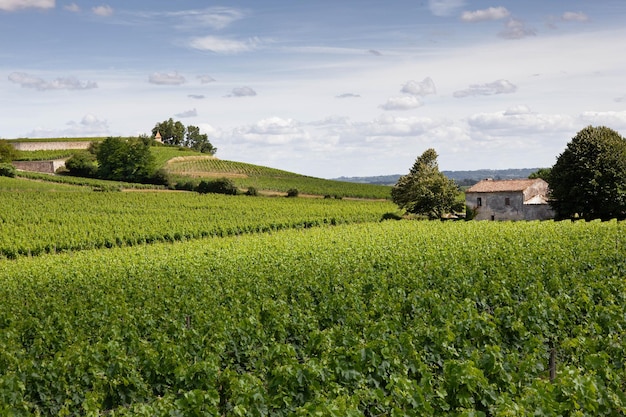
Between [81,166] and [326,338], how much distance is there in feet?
299

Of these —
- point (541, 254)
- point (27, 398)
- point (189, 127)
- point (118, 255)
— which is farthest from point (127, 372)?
point (189, 127)

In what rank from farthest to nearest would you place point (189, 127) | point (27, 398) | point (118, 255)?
point (189, 127) < point (118, 255) < point (27, 398)

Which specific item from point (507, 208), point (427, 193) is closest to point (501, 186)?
point (507, 208)

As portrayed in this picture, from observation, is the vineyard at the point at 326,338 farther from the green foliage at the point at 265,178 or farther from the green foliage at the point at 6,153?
the green foliage at the point at 6,153

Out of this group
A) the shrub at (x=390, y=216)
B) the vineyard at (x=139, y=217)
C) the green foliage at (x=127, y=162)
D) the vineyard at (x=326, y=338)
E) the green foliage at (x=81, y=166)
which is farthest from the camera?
the green foliage at (x=81, y=166)

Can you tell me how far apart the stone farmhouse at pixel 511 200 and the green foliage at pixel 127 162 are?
4635 cm

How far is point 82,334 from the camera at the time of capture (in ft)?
50.5

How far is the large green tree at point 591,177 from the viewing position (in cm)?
5272

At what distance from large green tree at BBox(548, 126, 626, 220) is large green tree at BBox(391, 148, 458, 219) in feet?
31.8

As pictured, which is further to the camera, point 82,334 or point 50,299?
point 50,299

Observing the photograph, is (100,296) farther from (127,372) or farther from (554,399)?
(554,399)

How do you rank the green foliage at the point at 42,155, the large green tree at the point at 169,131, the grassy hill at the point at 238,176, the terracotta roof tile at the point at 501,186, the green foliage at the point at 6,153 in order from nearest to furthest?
the terracotta roof tile at the point at 501,186 → the grassy hill at the point at 238,176 → the green foliage at the point at 6,153 → the green foliage at the point at 42,155 → the large green tree at the point at 169,131

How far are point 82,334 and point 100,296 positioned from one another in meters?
5.62

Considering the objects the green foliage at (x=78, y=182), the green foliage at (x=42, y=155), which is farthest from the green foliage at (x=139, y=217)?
the green foliage at (x=42, y=155)
